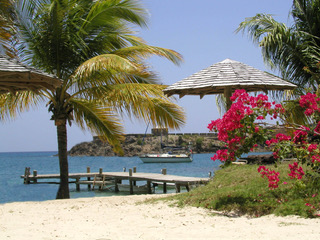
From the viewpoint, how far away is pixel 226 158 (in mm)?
9469

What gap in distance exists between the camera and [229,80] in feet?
37.0

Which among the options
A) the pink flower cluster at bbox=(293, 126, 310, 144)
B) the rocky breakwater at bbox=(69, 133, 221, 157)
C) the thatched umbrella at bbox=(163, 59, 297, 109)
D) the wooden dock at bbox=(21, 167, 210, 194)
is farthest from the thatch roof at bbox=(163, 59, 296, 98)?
the rocky breakwater at bbox=(69, 133, 221, 157)

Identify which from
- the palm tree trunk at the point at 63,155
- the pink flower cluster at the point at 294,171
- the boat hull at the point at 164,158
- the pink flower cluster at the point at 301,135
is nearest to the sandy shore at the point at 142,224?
the pink flower cluster at the point at 294,171

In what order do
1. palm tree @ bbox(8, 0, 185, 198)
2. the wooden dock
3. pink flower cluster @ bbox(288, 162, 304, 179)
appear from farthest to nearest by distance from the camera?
1. the wooden dock
2. palm tree @ bbox(8, 0, 185, 198)
3. pink flower cluster @ bbox(288, 162, 304, 179)

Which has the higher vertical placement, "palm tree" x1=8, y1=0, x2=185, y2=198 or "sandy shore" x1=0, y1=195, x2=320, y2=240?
"palm tree" x1=8, y1=0, x2=185, y2=198

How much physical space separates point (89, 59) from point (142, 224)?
7.16m

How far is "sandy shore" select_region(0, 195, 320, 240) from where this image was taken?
731cm

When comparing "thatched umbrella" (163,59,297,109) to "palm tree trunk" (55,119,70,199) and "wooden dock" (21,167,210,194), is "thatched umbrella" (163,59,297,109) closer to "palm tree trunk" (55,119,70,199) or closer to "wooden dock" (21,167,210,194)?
"palm tree trunk" (55,119,70,199)

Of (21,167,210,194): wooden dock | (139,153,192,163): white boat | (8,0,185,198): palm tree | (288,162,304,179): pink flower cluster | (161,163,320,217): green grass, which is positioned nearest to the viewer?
(161,163,320,217): green grass

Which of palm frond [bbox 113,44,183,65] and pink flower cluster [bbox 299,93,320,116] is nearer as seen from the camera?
pink flower cluster [bbox 299,93,320,116]

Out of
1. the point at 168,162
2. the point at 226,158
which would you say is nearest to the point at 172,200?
the point at 226,158

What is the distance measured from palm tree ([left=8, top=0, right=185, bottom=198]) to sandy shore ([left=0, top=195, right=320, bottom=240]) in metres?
4.40

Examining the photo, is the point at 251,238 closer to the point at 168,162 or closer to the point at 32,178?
the point at 32,178

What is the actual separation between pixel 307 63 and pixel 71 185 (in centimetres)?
2088
